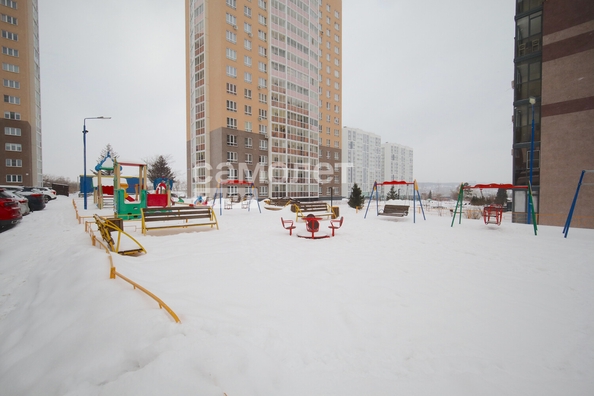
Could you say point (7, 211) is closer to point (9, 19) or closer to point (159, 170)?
point (159, 170)

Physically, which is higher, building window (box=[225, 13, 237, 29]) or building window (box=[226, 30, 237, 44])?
building window (box=[225, 13, 237, 29])

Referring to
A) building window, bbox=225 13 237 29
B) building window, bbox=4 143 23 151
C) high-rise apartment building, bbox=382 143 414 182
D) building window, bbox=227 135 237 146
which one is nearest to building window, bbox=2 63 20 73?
building window, bbox=4 143 23 151

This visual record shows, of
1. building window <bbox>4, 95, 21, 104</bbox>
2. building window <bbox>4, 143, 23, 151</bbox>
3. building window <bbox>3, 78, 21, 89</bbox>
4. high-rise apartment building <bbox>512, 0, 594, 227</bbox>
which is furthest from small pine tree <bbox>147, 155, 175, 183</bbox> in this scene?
high-rise apartment building <bbox>512, 0, 594, 227</bbox>

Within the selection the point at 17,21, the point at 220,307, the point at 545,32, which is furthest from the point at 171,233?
the point at 17,21

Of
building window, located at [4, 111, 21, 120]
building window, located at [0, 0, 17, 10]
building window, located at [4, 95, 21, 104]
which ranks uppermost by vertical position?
building window, located at [0, 0, 17, 10]

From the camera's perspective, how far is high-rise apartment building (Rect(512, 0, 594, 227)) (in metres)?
15.9

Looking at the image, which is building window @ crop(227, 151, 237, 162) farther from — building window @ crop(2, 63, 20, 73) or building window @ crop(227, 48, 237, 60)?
building window @ crop(2, 63, 20, 73)

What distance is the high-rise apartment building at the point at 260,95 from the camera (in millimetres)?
35938

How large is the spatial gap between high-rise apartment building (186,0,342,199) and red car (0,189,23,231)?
986 inches

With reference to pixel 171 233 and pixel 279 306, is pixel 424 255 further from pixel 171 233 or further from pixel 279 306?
pixel 171 233

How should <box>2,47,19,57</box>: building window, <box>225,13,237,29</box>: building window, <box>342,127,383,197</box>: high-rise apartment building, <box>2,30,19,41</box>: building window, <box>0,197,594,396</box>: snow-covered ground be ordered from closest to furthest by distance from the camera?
<box>0,197,594,396</box>: snow-covered ground → <box>225,13,237,29</box>: building window → <box>2,47,19,57</box>: building window → <box>2,30,19,41</box>: building window → <box>342,127,383,197</box>: high-rise apartment building

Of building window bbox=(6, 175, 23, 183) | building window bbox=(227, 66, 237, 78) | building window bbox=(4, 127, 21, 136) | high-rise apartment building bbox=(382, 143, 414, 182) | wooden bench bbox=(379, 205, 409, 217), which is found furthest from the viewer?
high-rise apartment building bbox=(382, 143, 414, 182)

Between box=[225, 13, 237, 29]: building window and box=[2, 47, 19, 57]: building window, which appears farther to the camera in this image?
box=[2, 47, 19, 57]: building window

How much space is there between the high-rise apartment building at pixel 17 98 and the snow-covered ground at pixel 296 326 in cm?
5134
